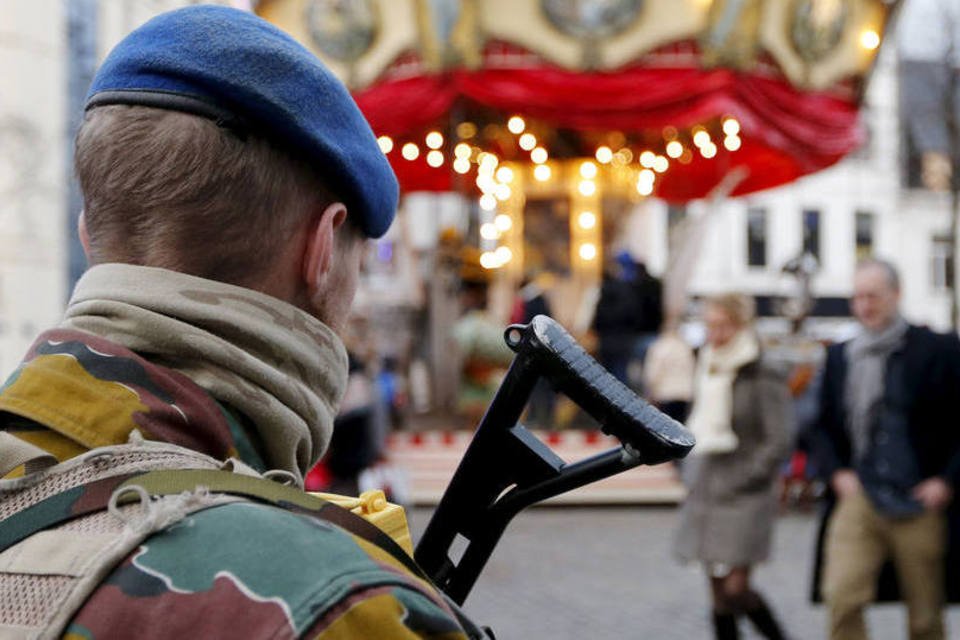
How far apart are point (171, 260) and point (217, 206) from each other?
0.25 ft

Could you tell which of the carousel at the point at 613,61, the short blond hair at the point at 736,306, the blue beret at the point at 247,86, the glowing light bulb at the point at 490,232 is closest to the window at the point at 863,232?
the glowing light bulb at the point at 490,232

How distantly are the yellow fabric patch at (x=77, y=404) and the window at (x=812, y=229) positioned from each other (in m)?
37.2

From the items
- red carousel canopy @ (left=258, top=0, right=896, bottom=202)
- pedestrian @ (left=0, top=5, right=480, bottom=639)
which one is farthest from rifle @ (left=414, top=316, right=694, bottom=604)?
red carousel canopy @ (left=258, top=0, right=896, bottom=202)

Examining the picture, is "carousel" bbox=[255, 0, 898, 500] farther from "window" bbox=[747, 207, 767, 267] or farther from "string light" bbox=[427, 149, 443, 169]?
"window" bbox=[747, 207, 767, 267]

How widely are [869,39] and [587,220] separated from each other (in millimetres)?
4480

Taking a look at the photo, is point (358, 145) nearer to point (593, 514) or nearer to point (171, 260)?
point (171, 260)

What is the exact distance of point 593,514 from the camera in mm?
10391

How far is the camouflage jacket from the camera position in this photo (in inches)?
35.5

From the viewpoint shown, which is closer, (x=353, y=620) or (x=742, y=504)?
(x=353, y=620)

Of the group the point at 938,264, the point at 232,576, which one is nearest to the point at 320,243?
the point at 232,576

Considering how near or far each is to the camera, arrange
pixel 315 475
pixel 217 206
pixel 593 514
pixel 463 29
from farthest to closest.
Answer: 1. pixel 463 29
2. pixel 593 514
3. pixel 315 475
4. pixel 217 206

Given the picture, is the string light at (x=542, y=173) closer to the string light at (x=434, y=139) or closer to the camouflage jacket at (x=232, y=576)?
the string light at (x=434, y=139)

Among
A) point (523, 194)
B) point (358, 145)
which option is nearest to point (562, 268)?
point (523, 194)

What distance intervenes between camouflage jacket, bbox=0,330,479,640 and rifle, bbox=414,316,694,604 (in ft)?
0.96
